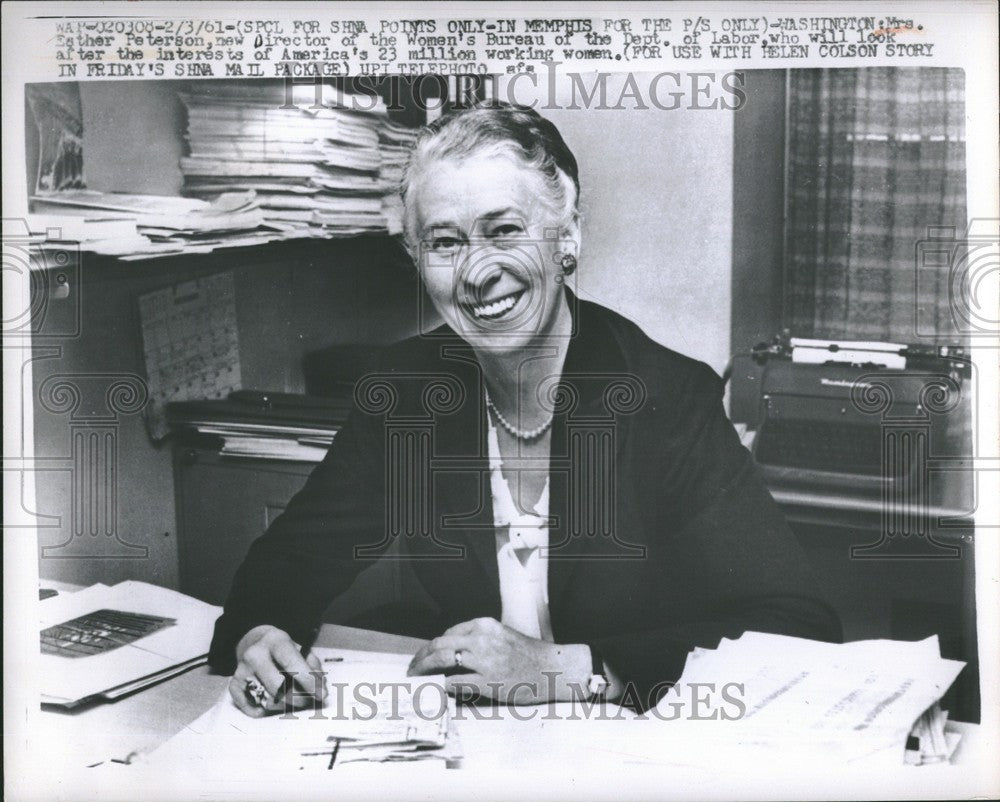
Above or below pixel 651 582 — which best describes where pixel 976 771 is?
below

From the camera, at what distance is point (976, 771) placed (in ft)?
6.23

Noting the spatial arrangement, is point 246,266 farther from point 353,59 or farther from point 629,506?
point 629,506

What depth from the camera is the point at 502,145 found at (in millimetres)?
1837

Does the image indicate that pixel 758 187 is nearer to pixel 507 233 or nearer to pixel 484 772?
pixel 507 233

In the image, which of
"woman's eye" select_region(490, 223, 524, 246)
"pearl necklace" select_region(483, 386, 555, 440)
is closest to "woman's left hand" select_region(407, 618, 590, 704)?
"pearl necklace" select_region(483, 386, 555, 440)

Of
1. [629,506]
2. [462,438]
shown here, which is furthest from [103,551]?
[629,506]

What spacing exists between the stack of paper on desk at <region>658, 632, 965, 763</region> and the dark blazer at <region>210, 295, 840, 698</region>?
4cm

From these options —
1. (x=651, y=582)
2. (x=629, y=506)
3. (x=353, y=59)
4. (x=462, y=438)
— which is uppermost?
(x=353, y=59)

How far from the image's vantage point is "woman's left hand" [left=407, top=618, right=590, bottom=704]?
1861 mm

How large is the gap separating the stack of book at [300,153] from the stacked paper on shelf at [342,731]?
842 millimetres

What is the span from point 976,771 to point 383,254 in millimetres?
1461

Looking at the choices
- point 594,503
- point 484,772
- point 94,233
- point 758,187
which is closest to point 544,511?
point 594,503

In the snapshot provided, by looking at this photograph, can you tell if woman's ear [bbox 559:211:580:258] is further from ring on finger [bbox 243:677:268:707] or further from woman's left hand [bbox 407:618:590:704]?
ring on finger [bbox 243:677:268:707]

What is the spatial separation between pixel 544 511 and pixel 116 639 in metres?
0.84
